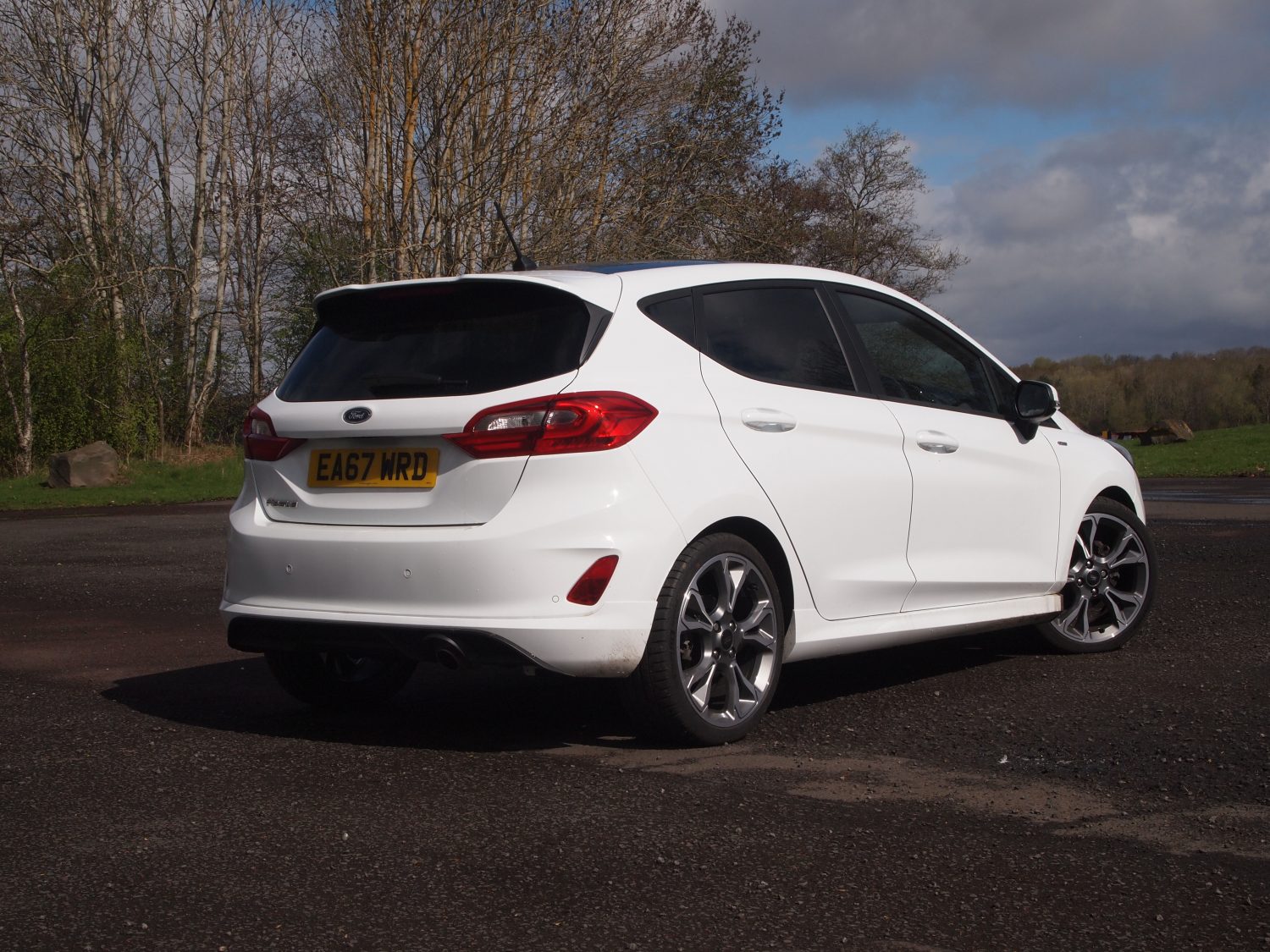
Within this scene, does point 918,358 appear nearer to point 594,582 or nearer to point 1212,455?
point 594,582

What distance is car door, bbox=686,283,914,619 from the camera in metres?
5.05

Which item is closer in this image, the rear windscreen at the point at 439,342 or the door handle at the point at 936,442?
the rear windscreen at the point at 439,342

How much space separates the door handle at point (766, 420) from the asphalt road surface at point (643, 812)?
111 cm

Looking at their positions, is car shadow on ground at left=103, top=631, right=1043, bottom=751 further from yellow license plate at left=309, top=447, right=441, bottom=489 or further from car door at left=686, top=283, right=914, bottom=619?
yellow license plate at left=309, top=447, right=441, bottom=489

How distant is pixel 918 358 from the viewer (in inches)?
240

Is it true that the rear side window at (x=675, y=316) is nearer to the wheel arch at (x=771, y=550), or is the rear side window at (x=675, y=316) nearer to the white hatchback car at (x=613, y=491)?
the white hatchback car at (x=613, y=491)

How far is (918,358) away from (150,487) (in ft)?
68.8

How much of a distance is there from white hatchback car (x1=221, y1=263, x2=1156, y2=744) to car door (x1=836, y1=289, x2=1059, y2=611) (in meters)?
0.02

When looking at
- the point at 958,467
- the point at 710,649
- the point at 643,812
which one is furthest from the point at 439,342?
the point at 958,467

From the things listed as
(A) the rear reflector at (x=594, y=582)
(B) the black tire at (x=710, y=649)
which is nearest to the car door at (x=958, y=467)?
(B) the black tire at (x=710, y=649)

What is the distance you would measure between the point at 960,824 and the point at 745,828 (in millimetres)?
589

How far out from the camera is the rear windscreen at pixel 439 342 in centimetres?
470

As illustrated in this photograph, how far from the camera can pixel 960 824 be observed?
3.83 metres

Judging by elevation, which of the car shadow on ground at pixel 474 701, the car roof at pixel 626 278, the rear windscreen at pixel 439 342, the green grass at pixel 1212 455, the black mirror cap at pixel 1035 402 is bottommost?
the green grass at pixel 1212 455
